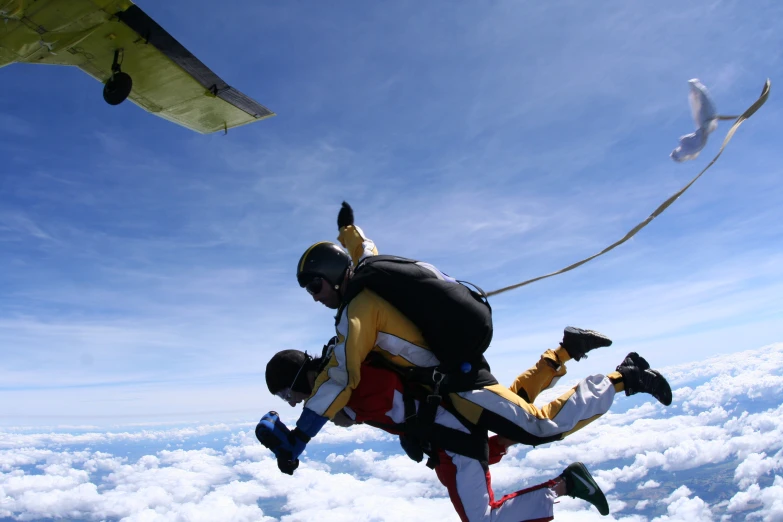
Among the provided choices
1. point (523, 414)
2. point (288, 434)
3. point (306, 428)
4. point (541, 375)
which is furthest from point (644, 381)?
point (288, 434)

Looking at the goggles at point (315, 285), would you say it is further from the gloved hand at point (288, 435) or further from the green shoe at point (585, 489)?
the green shoe at point (585, 489)

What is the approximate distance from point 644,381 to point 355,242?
2468 millimetres

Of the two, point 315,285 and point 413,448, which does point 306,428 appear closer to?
point 413,448

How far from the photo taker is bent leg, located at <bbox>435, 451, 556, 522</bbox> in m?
2.72

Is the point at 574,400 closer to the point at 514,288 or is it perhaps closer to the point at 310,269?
the point at 514,288

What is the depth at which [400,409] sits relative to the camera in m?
2.85

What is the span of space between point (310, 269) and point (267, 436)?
113 cm

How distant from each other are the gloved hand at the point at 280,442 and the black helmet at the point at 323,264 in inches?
39.6

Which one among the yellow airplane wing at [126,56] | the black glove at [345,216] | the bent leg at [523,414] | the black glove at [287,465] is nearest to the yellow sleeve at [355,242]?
the black glove at [345,216]

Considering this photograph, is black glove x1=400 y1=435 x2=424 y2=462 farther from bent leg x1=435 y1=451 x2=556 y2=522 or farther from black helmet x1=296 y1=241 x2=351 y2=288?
black helmet x1=296 y1=241 x2=351 y2=288

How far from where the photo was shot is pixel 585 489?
2840 mm

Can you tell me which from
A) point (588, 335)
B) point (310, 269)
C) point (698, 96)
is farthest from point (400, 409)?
point (698, 96)

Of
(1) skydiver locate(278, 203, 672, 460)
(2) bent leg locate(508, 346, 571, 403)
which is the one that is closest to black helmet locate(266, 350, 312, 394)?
(1) skydiver locate(278, 203, 672, 460)

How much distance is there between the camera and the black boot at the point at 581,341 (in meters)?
3.40
